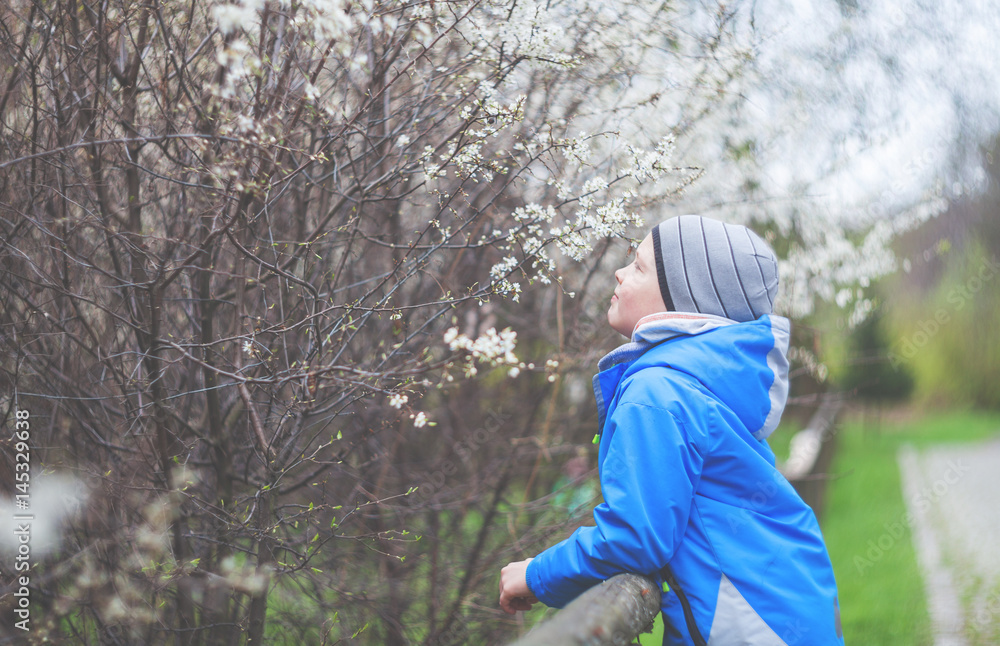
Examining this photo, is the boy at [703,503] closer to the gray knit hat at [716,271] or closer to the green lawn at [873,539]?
the gray knit hat at [716,271]

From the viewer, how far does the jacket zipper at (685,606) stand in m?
1.37

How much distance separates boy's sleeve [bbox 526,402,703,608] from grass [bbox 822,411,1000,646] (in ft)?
9.01

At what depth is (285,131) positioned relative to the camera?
2016mm

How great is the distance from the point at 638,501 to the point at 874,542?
718 centimetres

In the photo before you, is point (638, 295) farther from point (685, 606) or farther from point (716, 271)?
point (685, 606)

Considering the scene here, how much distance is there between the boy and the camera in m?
1.35

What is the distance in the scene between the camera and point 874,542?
7082 mm

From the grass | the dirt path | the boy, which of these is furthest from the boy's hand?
Answer: the dirt path

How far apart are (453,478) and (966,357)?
13.6m

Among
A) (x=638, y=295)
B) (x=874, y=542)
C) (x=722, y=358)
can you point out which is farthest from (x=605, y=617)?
(x=874, y=542)

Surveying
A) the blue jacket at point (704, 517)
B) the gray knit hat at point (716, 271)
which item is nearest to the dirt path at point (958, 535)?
the blue jacket at point (704, 517)

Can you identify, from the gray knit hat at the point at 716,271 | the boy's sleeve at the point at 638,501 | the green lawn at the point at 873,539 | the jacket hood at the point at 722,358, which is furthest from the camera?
the green lawn at the point at 873,539

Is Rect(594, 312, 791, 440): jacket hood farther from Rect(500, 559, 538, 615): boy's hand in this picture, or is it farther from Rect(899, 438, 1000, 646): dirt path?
Rect(899, 438, 1000, 646): dirt path

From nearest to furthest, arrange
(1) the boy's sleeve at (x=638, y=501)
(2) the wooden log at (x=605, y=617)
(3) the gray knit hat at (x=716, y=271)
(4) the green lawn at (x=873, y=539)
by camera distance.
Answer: (2) the wooden log at (x=605, y=617) < (1) the boy's sleeve at (x=638, y=501) < (3) the gray knit hat at (x=716, y=271) < (4) the green lawn at (x=873, y=539)
